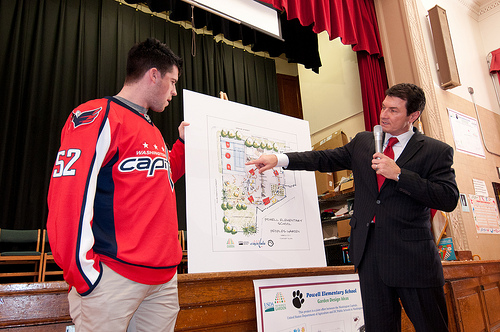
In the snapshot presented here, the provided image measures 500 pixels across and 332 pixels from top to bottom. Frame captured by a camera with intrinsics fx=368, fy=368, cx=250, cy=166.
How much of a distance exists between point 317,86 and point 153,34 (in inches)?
108

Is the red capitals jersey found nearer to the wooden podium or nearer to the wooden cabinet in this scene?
the wooden podium

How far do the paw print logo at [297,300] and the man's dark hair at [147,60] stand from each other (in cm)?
127

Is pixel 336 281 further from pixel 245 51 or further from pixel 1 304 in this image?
pixel 245 51

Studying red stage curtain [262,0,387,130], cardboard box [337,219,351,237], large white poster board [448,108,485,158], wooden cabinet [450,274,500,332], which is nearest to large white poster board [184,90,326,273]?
wooden cabinet [450,274,500,332]

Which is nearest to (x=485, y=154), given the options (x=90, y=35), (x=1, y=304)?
(x=1, y=304)

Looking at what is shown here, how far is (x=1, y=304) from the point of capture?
125cm

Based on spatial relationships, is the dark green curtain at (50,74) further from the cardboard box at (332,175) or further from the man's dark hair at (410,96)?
the man's dark hair at (410,96)

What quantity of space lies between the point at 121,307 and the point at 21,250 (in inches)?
161

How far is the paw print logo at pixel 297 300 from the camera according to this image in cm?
189

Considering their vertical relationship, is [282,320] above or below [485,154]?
below

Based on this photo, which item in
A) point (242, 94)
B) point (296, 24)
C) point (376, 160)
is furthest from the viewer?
point (242, 94)

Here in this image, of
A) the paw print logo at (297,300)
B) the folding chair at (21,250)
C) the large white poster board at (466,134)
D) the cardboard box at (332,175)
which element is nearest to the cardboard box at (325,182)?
the cardboard box at (332,175)

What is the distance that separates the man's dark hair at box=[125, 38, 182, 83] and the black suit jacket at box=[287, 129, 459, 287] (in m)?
1.02

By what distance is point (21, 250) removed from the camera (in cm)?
432
